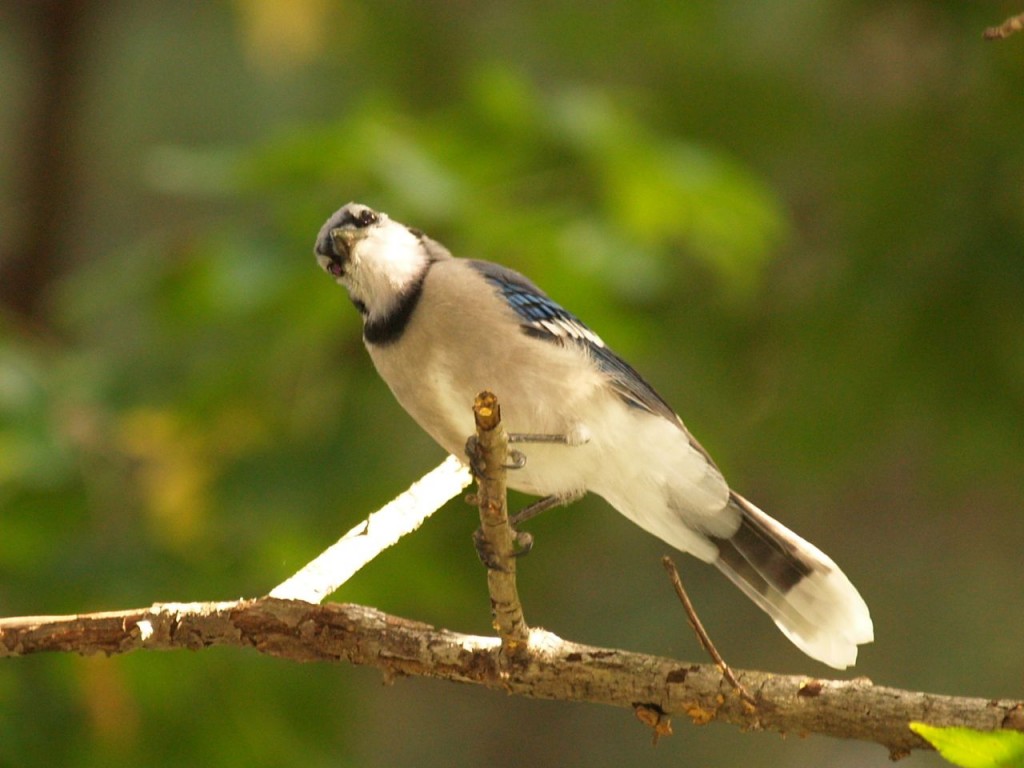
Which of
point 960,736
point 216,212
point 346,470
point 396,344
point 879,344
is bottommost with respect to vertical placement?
point 960,736

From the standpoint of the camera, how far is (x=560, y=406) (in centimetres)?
246

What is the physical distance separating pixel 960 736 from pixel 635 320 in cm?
244

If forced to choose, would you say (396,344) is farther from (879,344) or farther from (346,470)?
(879,344)

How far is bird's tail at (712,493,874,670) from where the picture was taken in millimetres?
2422

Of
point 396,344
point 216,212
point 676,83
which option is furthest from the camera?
point 216,212

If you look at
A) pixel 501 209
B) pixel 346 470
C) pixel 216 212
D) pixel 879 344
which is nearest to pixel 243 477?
pixel 346 470

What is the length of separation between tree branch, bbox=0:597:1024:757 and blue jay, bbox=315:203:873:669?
1.55ft

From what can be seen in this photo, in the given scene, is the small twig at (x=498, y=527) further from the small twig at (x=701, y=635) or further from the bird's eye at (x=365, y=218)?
the bird's eye at (x=365, y=218)

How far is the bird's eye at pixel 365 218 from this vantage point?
103 inches

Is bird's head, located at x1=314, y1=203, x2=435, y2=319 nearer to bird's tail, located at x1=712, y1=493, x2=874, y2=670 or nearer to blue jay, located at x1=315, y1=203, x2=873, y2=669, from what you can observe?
blue jay, located at x1=315, y1=203, x2=873, y2=669

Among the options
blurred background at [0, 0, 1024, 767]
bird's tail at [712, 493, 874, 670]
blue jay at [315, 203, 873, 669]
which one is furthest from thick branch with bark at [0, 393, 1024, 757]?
blurred background at [0, 0, 1024, 767]

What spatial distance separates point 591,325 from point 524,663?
1.55 metres

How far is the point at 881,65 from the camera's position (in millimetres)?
5016

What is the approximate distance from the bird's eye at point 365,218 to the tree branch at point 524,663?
85 cm
